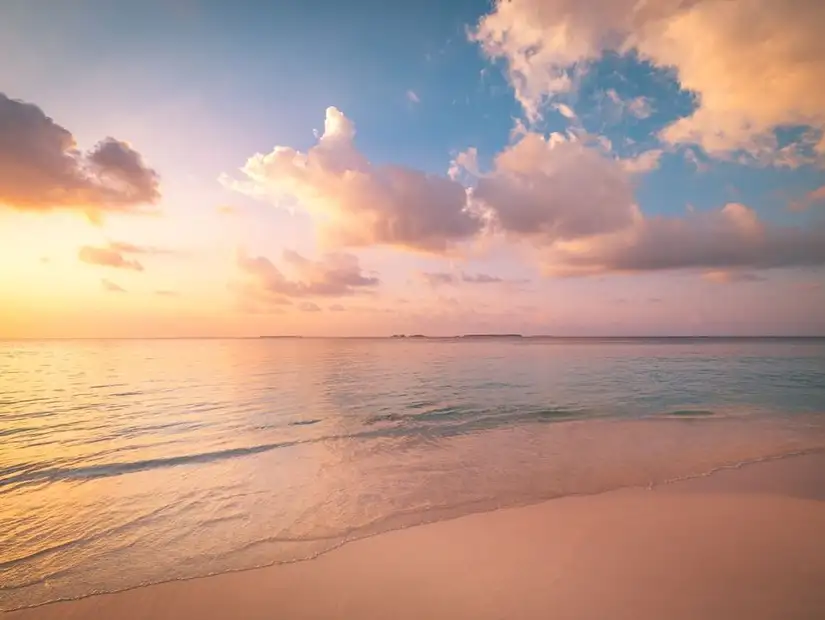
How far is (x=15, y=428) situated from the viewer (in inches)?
752

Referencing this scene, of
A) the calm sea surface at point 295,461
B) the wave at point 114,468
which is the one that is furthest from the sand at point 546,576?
the wave at point 114,468

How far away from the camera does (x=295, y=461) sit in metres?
13.8

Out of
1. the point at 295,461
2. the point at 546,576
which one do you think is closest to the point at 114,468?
the point at 295,461

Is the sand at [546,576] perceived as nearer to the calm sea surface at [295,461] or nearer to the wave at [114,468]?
the calm sea surface at [295,461]

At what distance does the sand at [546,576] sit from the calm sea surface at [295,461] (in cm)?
73

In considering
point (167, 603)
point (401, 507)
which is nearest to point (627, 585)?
point (401, 507)

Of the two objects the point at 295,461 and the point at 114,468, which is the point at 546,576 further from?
the point at 114,468

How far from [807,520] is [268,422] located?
19.7 m

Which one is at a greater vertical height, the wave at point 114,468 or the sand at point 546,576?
the sand at point 546,576

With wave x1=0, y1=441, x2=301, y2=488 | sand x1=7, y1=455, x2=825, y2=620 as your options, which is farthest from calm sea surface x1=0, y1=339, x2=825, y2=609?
sand x1=7, y1=455, x2=825, y2=620

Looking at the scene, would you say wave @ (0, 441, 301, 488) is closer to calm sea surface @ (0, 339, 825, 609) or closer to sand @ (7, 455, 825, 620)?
calm sea surface @ (0, 339, 825, 609)

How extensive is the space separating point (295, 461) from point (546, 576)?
9.75m

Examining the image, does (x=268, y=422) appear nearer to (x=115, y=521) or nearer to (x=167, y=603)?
(x=115, y=521)

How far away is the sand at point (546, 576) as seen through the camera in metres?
5.66
